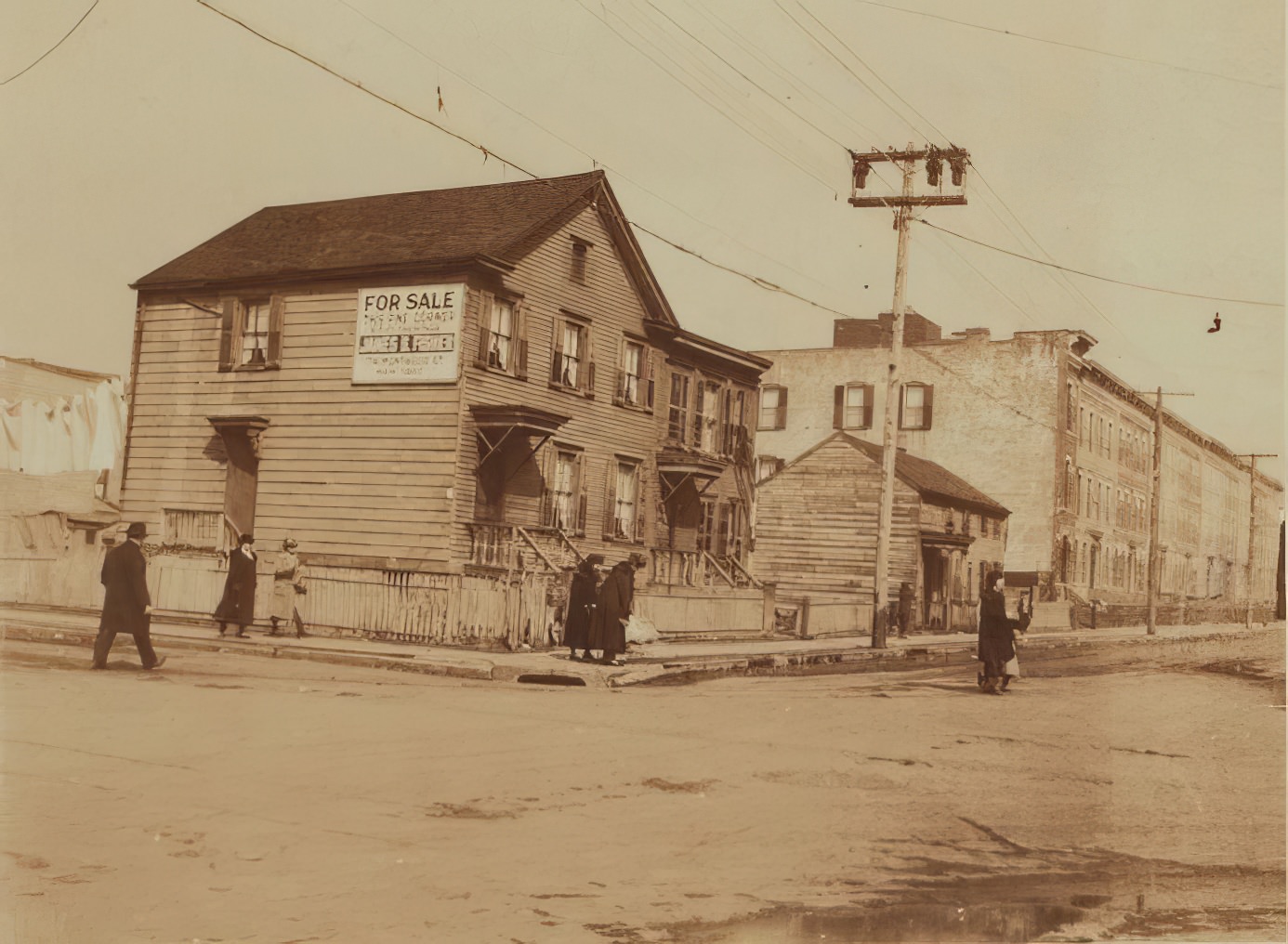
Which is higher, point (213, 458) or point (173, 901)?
point (213, 458)

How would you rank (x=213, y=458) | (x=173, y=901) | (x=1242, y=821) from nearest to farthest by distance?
(x=173, y=901) → (x=1242, y=821) → (x=213, y=458)

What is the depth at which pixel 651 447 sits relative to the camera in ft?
89.5

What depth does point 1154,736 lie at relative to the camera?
13.5 meters

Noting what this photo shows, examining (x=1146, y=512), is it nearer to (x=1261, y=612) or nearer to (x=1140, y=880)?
(x=1261, y=612)

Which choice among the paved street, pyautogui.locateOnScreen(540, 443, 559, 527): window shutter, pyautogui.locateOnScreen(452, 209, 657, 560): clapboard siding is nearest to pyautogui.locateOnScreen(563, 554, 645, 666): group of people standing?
pyautogui.locateOnScreen(452, 209, 657, 560): clapboard siding

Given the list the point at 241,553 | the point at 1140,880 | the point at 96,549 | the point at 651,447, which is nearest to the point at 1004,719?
the point at 1140,880

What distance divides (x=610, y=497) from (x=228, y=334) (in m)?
12.1

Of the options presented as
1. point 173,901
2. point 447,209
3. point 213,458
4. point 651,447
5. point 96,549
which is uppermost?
point 447,209

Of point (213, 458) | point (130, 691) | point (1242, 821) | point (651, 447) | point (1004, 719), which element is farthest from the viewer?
point (651, 447)

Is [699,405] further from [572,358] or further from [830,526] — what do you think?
[830,526]

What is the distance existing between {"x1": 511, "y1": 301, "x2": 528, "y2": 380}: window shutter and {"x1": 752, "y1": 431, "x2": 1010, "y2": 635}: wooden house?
17.4 meters

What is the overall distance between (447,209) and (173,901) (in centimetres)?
1107

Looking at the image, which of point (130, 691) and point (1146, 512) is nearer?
point (130, 691)

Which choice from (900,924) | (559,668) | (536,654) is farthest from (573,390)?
(900,924)
